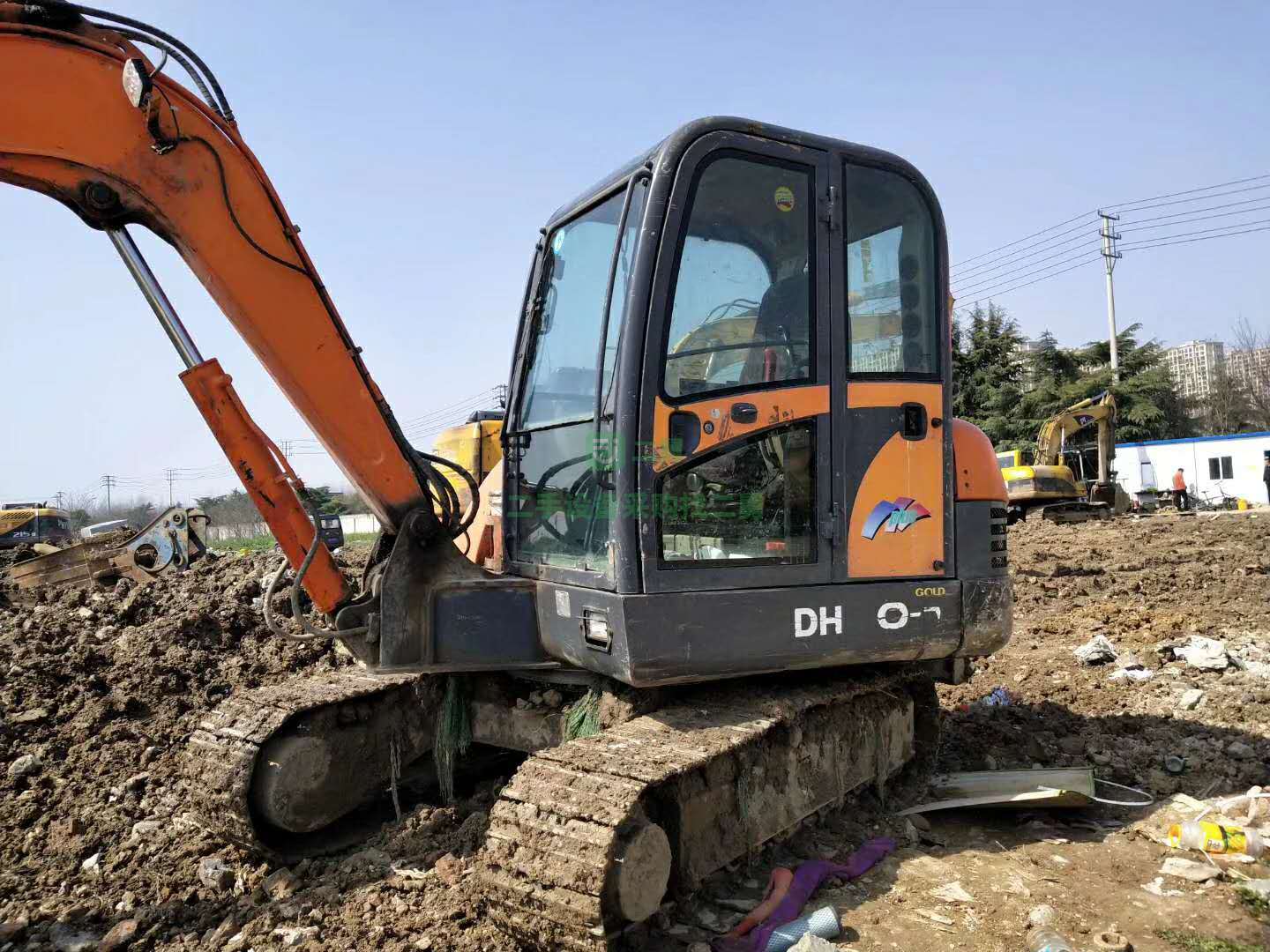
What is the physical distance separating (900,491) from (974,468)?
1.49 ft

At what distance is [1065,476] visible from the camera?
19.4m

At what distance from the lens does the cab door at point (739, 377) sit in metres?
3.46

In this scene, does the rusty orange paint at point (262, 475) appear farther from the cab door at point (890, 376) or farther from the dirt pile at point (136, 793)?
the cab door at point (890, 376)

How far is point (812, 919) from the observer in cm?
314

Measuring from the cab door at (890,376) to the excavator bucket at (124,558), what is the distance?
32.9 feet

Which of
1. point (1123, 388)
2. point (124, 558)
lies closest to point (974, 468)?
point (124, 558)

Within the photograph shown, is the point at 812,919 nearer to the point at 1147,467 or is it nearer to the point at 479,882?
the point at 479,882

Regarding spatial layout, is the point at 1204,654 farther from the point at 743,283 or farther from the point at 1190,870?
the point at 743,283

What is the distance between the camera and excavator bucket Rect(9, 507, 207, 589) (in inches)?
456

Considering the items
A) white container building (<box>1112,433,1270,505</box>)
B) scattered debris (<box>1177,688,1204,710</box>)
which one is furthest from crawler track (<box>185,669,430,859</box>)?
white container building (<box>1112,433,1270,505</box>)

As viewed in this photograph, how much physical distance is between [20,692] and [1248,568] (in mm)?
11567

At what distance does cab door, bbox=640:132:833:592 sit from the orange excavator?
1 centimetres

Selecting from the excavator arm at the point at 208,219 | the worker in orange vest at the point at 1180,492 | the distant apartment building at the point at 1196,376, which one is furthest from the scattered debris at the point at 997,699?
the distant apartment building at the point at 1196,376

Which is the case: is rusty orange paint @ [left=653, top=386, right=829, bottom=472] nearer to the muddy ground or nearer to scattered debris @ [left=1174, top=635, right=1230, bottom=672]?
the muddy ground
